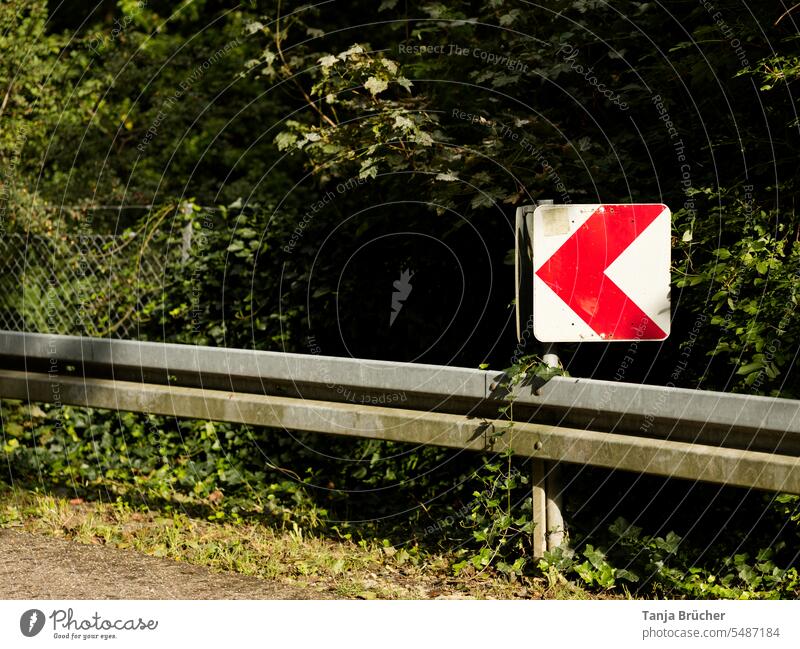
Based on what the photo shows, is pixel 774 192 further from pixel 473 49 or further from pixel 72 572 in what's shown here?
pixel 72 572

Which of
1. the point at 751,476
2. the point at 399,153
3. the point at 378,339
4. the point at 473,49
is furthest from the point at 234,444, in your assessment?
the point at 751,476

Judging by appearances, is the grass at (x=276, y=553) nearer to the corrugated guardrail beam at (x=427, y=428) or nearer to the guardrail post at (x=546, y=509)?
the guardrail post at (x=546, y=509)

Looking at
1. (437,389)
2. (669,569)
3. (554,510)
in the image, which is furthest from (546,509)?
(437,389)

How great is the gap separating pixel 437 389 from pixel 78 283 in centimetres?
507

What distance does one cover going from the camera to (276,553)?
4.93 m

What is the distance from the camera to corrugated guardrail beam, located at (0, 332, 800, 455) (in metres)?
3.96

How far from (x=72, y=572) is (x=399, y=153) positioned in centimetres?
289

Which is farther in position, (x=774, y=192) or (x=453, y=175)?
(x=453, y=175)

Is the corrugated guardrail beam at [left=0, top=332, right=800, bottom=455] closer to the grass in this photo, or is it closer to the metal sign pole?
the metal sign pole

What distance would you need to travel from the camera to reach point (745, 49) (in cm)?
512

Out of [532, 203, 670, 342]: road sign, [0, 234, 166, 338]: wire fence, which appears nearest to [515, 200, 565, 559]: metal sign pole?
[532, 203, 670, 342]: road sign

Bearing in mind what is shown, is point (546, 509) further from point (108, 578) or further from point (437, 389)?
point (108, 578)

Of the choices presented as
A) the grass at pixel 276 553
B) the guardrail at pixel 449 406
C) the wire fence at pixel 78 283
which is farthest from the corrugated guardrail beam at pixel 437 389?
the wire fence at pixel 78 283

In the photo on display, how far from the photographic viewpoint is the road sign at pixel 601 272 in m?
4.33
